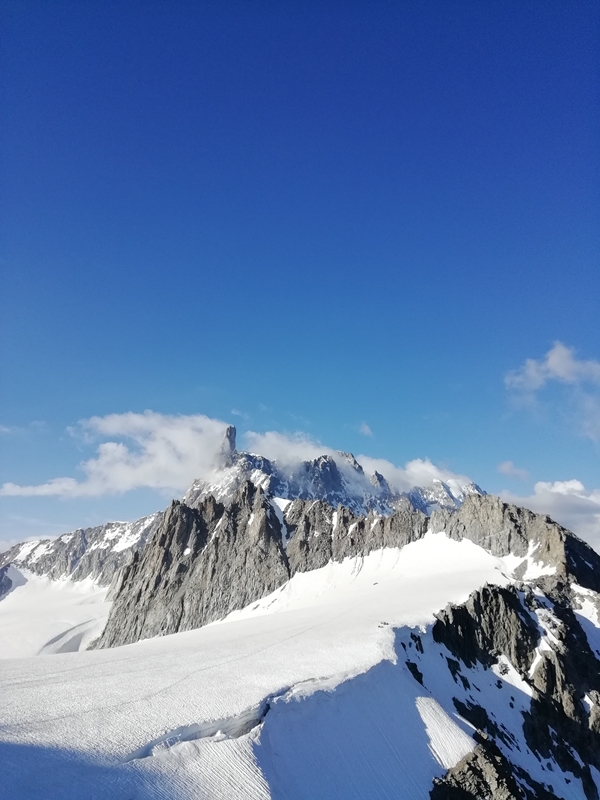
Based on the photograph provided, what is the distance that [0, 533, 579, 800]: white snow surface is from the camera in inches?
867

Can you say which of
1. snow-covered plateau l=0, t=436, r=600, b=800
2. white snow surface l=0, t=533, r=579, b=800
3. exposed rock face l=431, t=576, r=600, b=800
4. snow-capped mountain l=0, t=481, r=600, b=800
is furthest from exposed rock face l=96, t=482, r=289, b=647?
white snow surface l=0, t=533, r=579, b=800

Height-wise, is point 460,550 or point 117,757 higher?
point 460,550

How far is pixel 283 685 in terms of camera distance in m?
34.7

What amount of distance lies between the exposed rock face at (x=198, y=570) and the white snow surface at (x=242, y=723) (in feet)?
285

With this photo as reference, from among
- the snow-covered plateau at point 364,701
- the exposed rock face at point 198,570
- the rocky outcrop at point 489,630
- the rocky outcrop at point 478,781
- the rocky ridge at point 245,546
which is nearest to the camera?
the snow-covered plateau at point 364,701

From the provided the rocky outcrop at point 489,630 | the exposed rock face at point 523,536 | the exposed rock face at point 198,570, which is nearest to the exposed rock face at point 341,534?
the exposed rock face at point 198,570

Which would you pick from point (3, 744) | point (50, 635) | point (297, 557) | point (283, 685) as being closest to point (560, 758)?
point (283, 685)

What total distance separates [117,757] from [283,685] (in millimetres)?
14849

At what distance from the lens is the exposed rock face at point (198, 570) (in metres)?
134

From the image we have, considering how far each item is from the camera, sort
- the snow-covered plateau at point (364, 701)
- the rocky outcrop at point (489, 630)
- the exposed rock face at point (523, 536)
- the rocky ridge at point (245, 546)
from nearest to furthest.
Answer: the snow-covered plateau at point (364, 701), the rocky outcrop at point (489, 630), the exposed rock face at point (523, 536), the rocky ridge at point (245, 546)

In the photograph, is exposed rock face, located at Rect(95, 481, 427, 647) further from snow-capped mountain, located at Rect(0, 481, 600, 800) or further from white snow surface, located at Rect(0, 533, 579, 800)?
white snow surface, located at Rect(0, 533, 579, 800)

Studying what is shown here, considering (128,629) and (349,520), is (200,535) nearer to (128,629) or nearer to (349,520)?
(128,629)

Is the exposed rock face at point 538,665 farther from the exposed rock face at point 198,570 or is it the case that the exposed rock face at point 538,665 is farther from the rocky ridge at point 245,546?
the exposed rock face at point 198,570

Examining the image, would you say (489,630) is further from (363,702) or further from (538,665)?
(363,702)
